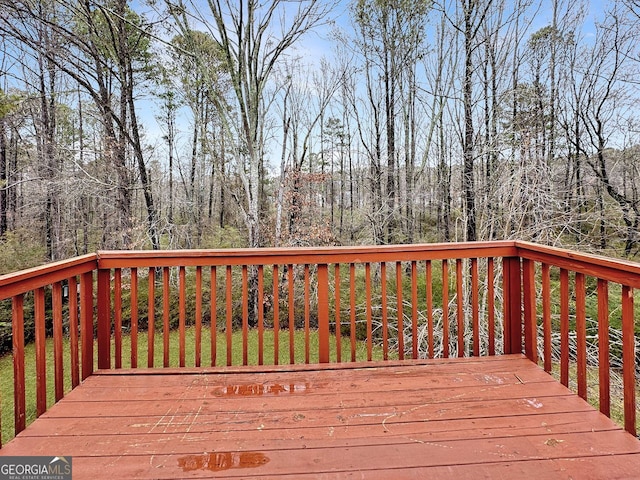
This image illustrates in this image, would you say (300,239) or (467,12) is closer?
(467,12)

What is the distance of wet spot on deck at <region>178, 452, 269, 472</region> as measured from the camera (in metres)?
1.41

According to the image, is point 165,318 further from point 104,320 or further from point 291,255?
point 291,255

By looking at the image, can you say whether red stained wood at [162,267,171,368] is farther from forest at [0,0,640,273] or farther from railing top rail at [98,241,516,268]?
forest at [0,0,640,273]

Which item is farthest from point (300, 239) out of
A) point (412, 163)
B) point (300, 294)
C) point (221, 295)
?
point (412, 163)

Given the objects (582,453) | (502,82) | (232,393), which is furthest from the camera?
(502,82)

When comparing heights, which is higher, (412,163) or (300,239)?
(412,163)

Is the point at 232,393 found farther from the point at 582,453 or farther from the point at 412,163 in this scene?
the point at 412,163

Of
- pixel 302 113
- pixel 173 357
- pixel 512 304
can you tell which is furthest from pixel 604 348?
pixel 302 113

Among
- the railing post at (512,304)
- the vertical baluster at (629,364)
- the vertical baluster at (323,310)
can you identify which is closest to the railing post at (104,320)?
the vertical baluster at (323,310)

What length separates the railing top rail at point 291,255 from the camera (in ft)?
7.90

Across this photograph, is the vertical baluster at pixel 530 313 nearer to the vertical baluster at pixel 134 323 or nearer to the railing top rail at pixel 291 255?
the railing top rail at pixel 291 255

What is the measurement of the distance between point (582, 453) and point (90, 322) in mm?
2873

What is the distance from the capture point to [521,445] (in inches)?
59.8
